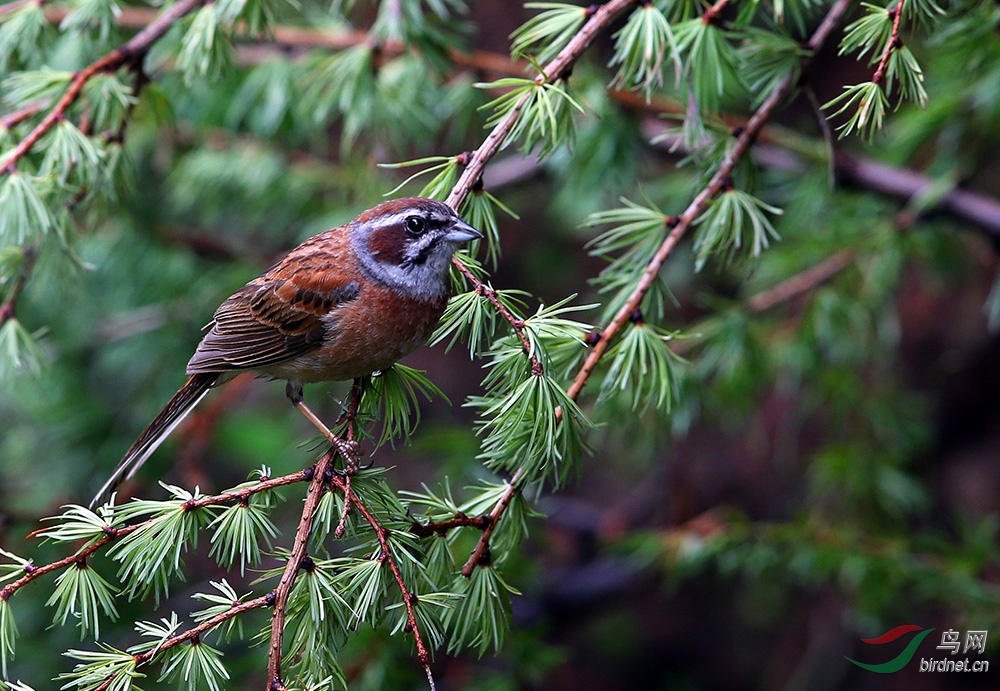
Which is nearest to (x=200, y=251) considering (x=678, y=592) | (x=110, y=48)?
(x=110, y=48)

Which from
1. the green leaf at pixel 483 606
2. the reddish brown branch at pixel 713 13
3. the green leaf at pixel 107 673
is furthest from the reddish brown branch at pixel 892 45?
the green leaf at pixel 107 673

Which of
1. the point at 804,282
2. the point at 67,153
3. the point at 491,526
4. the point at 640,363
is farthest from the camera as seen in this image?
the point at 804,282

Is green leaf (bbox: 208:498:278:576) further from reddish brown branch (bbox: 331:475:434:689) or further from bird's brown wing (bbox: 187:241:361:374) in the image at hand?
bird's brown wing (bbox: 187:241:361:374)

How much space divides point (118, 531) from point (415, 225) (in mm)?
1236

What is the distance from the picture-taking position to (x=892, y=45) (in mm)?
1979

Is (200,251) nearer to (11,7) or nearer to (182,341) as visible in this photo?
(182,341)

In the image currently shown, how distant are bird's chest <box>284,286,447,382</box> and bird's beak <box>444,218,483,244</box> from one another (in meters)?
0.29

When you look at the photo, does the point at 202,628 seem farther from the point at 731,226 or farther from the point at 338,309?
the point at 731,226

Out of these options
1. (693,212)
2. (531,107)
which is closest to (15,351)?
(531,107)

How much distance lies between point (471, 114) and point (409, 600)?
103 inches

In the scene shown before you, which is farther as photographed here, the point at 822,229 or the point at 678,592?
the point at 678,592

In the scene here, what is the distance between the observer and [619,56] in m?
2.37

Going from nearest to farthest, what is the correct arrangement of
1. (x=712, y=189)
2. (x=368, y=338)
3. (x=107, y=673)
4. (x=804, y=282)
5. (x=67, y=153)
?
(x=107, y=673) < (x=712, y=189) < (x=368, y=338) < (x=67, y=153) < (x=804, y=282)

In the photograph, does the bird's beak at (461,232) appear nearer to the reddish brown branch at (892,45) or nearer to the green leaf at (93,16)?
the reddish brown branch at (892,45)
